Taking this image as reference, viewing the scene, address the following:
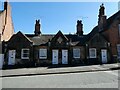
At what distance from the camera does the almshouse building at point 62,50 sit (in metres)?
29.2

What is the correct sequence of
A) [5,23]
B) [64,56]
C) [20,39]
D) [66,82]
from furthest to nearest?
[5,23] < [64,56] < [20,39] < [66,82]

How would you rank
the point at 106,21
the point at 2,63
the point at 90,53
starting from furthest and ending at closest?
the point at 106,21, the point at 90,53, the point at 2,63

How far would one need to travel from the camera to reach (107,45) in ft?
102

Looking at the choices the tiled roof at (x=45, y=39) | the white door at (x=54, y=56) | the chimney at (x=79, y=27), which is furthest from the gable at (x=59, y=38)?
the chimney at (x=79, y=27)

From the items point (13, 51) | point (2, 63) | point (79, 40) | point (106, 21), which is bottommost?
point (2, 63)

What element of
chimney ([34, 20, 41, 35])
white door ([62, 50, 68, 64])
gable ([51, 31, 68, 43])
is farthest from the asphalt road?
chimney ([34, 20, 41, 35])

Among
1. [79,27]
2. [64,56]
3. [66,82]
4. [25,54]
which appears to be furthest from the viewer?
[79,27]

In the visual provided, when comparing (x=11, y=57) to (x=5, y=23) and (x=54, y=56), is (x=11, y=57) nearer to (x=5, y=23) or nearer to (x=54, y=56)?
(x=54, y=56)

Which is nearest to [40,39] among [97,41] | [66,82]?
[97,41]

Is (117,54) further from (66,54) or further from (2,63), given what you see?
(2,63)

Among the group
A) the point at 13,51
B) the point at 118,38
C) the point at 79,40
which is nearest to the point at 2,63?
the point at 13,51

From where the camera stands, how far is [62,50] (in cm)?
2975

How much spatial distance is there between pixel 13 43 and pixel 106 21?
57.3 ft

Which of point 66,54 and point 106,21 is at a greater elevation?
point 106,21
